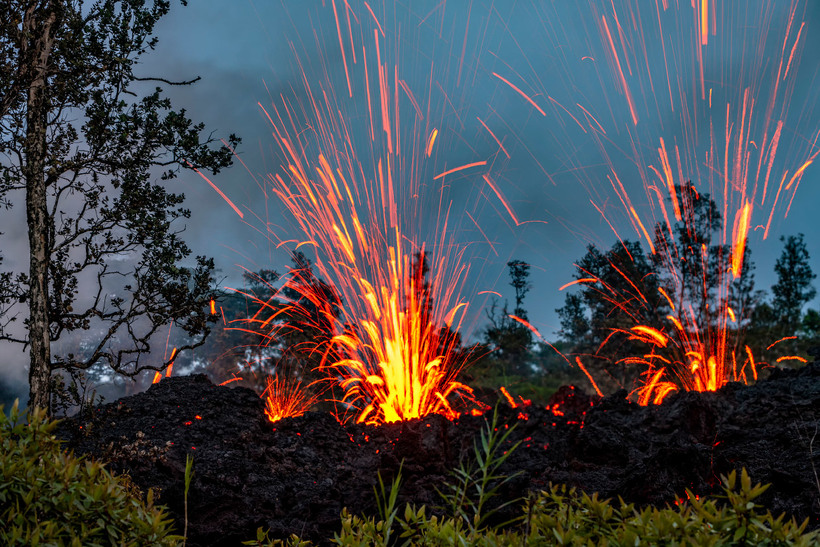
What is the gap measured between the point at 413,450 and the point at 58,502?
16.4 feet

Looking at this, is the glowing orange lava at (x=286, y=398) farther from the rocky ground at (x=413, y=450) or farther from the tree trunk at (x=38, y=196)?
the tree trunk at (x=38, y=196)

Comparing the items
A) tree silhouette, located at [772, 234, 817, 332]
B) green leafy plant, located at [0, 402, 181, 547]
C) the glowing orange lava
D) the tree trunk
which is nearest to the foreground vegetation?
green leafy plant, located at [0, 402, 181, 547]

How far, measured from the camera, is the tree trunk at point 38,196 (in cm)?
639

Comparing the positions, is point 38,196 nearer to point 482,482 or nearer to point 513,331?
point 482,482

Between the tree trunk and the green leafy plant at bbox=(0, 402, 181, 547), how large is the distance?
418cm

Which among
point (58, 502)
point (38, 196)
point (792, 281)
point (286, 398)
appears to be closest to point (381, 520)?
point (58, 502)

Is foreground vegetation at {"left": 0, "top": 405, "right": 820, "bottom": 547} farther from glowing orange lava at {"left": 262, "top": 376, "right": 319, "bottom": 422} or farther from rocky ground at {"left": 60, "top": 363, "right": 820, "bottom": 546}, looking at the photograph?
Result: glowing orange lava at {"left": 262, "top": 376, "right": 319, "bottom": 422}

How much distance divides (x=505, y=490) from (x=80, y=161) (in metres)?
6.90

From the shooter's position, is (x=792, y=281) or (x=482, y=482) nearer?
(x=482, y=482)

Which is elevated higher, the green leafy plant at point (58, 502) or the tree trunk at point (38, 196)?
the tree trunk at point (38, 196)

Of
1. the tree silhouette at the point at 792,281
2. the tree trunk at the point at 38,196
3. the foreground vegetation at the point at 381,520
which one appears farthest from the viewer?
the tree silhouette at the point at 792,281

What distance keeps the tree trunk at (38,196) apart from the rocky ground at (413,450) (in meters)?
0.93

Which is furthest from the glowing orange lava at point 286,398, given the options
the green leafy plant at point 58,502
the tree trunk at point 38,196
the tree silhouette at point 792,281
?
the tree silhouette at point 792,281

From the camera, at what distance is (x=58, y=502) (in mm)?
2578
